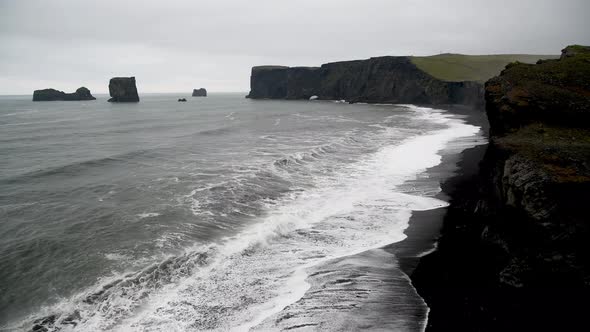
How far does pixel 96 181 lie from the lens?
76.4 feet

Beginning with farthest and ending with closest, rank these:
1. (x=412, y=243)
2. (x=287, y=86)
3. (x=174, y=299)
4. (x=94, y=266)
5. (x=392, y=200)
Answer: (x=287, y=86) < (x=392, y=200) < (x=412, y=243) < (x=94, y=266) < (x=174, y=299)

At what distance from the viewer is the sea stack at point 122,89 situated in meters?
Result: 154

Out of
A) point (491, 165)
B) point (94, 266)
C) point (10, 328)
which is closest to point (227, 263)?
point (94, 266)

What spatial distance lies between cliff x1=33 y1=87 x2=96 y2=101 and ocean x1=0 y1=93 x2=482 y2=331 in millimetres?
186861

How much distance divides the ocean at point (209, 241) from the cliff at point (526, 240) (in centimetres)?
127

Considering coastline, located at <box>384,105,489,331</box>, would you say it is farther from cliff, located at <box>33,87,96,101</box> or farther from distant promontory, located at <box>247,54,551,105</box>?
cliff, located at <box>33,87,96,101</box>

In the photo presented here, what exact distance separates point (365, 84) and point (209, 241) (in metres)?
122

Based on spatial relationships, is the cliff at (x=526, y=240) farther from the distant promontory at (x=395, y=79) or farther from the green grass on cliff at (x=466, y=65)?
the green grass on cliff at (x=466, y=65)

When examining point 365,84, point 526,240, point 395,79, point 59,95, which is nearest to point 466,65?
point 395,79

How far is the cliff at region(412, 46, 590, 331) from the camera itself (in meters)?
9.41

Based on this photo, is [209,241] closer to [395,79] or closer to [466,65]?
[395,79]

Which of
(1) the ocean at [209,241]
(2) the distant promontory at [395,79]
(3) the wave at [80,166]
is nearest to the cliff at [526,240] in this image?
(1) the ocean at [209,241]

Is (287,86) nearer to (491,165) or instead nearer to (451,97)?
(451,97)

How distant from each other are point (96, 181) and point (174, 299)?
15834mm
